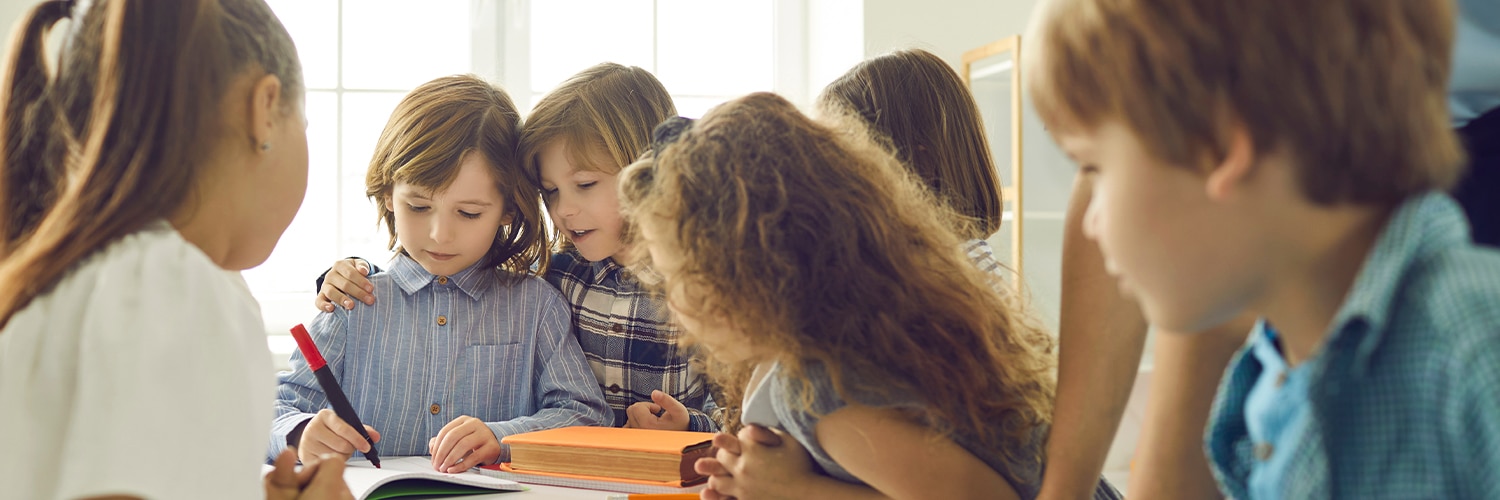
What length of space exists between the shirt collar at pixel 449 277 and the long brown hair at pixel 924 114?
0.63 m

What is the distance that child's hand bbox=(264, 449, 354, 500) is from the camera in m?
0.87

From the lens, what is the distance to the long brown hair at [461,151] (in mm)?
1635

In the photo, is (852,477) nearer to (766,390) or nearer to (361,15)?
(766,390)

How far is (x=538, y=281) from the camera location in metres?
1.75

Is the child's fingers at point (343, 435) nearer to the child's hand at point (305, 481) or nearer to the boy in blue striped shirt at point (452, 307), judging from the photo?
the boy in blue striped shirt at point (452, 307)

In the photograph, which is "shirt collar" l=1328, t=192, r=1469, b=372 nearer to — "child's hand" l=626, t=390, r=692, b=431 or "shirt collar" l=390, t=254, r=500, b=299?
"child's hand" l=626, t=390, r=692, b=431

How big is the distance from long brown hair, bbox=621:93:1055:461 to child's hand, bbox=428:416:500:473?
50 cm

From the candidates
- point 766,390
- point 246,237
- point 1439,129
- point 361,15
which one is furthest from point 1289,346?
point 361,15

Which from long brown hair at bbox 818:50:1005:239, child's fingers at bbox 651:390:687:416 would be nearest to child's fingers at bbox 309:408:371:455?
child's fingers at bbox 651:390:687:416

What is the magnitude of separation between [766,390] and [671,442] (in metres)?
0.26

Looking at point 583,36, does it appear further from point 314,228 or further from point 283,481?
point 283,481

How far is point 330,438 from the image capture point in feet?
4.41

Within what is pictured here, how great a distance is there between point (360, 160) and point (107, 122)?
241cm

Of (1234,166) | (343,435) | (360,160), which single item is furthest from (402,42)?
(1234,166)
